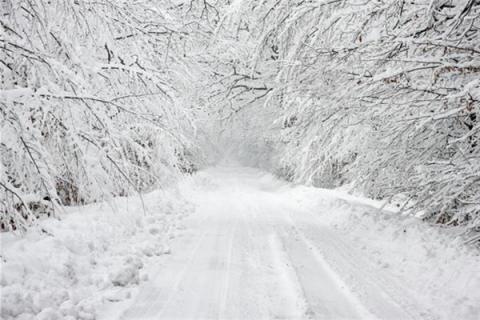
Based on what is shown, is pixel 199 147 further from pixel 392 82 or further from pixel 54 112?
pixel 54 112

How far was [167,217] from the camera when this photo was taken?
11008mm

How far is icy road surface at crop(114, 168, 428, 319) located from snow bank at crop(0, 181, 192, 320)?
0.40 meters

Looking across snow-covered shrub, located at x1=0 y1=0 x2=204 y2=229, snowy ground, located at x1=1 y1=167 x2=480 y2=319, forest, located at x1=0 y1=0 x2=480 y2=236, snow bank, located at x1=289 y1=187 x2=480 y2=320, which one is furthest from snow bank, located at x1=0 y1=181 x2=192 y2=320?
snow bank, located at x1=289 y1=187 x2=480 y2=320

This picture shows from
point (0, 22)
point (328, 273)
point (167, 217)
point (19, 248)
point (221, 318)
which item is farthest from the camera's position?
point (167, 217)

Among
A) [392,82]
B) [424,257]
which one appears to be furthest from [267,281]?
[392,82]

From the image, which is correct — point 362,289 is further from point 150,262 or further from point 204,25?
point 204,25

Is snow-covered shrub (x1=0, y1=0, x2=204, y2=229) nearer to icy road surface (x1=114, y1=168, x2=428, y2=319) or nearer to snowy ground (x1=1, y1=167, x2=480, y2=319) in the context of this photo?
snowy ground (x1=1, y1=167, x2=480, y2=319)

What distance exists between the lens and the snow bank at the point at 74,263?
4336mm

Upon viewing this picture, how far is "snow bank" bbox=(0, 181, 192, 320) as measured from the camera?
14.2 ft

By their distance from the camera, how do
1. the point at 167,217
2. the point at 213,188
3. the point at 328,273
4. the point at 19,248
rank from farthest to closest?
the point at 213,188 → the point at 167,217 → the point at 328,273 → the point at 19,248

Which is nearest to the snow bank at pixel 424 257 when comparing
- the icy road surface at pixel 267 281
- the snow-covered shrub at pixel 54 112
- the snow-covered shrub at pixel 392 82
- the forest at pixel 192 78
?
the icy road surface at pixel 267 281

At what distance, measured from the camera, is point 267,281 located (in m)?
5.80

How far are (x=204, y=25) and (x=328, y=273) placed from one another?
4.64 metres

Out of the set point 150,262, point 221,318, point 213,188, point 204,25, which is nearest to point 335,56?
point 204,25
